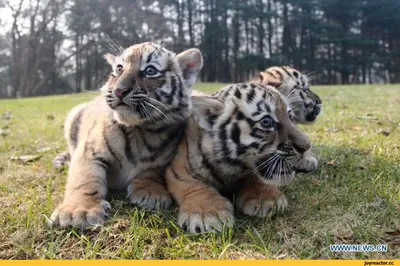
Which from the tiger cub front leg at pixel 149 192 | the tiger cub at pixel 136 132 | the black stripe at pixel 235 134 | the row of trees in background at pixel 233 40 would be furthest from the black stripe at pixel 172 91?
the row of trees in background at pixel 233 40

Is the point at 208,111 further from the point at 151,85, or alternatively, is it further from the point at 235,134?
the point at 151,85

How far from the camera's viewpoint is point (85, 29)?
83.5ft

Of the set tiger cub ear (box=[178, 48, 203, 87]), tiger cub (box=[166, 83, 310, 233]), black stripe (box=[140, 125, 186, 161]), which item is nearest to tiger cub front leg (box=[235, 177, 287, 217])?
tiger cub (box=[166, 83, 310, 233])

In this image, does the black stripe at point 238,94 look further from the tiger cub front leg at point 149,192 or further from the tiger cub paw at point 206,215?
the tiger cub front leg at point 149,192

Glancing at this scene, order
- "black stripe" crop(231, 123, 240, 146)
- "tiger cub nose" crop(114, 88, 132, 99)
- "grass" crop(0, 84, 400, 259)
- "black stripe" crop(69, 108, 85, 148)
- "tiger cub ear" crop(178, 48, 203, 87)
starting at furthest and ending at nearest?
"black stripe" crop(69, 108, 85, 148), "tiger cub ear" crop(178, 48, 203, 87), "tiger cub nose" crop(114, 88, 132, 99), "black stripe" crop(231, 123, 240, 146), "grass" crop(0, 84, 400, 259)

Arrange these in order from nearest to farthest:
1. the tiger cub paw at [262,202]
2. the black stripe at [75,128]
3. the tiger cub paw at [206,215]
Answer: the tiger cub paw at [206,215] → the tiger cub paw at [262,202] → the black stripe at [75,128]

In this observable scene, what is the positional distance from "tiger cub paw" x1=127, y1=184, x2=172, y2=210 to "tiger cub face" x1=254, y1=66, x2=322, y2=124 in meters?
1.63

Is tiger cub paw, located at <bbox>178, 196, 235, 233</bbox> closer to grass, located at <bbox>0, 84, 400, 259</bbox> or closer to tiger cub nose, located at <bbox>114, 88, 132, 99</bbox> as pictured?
grass, located at <bbox>0, 84, 400, 259</bbox>

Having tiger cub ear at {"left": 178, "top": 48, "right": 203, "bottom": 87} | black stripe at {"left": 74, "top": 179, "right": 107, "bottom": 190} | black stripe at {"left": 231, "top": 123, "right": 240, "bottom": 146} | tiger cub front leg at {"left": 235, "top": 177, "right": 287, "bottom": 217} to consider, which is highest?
tiger cub ear at {"left": 178, "top": 48, "right": 203, "bottom": 87}

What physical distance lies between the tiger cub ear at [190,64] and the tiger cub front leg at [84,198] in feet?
2.99

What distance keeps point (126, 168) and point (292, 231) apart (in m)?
1.19

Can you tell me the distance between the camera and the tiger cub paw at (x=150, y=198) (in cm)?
246

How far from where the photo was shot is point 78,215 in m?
2.15

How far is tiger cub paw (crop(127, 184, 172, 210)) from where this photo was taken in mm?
2457
